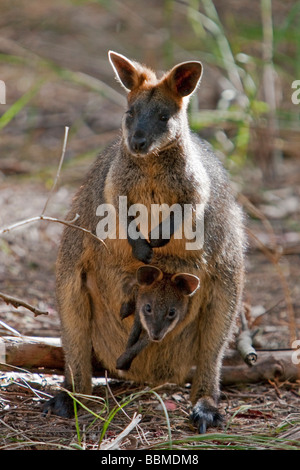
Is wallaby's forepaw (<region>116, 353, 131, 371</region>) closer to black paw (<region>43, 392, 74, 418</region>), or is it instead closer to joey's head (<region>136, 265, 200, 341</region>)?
joey's head (<region>136, 265, 200, 341</region>)

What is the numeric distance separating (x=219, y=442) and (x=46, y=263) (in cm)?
317

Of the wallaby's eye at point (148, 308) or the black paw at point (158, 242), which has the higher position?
the black paw at point (158, 242)

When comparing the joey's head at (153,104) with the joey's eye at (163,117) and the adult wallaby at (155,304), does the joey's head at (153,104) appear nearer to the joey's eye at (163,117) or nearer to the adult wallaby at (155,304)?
the joey's eye at (163,117)

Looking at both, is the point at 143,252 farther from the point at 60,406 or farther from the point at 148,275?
the point at 60,406

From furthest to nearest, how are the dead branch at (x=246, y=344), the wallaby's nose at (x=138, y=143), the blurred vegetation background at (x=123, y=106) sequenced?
1. the blurred vegetation background at (x=123, y=106)
2. the dead branch at (x=246, y=344)
3. the wallaby's nose at (x=138, y=143)

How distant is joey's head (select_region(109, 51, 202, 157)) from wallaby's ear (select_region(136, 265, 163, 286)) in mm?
620

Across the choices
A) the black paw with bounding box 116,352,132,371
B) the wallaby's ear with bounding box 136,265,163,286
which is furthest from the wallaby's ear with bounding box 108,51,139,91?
the black paw with bounding box 116,352,132,371

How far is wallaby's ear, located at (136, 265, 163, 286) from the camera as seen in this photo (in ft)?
13.6

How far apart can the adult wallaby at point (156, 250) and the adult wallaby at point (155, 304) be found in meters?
0.08

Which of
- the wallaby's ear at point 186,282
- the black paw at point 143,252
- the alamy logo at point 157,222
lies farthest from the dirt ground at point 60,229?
the alamy logo at point 157,222

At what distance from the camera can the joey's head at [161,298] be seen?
4.11 metres

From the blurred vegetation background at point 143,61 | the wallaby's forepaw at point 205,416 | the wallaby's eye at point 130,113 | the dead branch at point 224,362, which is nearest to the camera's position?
the wallaby's forepaw at point 205,416

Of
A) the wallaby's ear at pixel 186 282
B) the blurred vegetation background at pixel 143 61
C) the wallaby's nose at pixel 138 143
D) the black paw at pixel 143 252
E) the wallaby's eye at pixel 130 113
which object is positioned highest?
the blurred vegetation background at pixel 143 61

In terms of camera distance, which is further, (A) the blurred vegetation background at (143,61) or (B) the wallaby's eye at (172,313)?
(A) the blurred vegetation background at (143,61)
